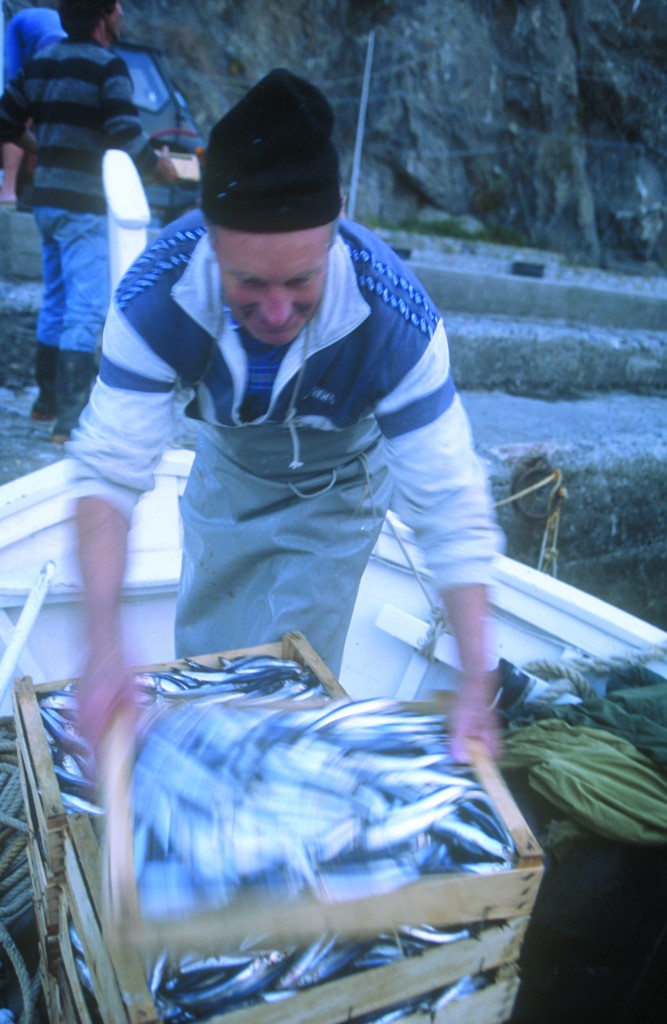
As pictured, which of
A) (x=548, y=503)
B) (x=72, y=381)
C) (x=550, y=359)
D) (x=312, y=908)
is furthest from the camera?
(x=550, y=359)

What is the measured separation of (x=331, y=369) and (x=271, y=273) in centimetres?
37

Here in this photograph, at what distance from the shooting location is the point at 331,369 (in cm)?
168

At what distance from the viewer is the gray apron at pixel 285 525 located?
6.59 feet

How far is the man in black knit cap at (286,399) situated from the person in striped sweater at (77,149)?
84.7 inches

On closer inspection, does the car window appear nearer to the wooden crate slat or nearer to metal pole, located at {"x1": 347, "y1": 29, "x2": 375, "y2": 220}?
metal pole, located at {"x1": 347, "y1": 29, "x2": 375, "y2": 220}

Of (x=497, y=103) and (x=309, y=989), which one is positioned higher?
(x=497, y=103)

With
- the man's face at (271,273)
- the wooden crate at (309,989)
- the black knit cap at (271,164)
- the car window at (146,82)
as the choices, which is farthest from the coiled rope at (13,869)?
the car window at (146,82)

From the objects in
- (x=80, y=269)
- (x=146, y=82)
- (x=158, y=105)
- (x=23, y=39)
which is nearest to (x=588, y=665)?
(x=80, y=269)

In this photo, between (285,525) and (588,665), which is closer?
(285,525)

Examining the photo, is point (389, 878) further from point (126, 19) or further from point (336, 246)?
point (126, 19)

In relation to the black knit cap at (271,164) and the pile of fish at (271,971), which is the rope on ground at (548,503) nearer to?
the black knit cap at (271,164)

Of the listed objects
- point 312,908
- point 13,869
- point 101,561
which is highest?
point 101,561

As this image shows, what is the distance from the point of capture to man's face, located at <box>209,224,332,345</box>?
1322mm

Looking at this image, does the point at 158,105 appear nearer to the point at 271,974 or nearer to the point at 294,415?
the point at 294,415
